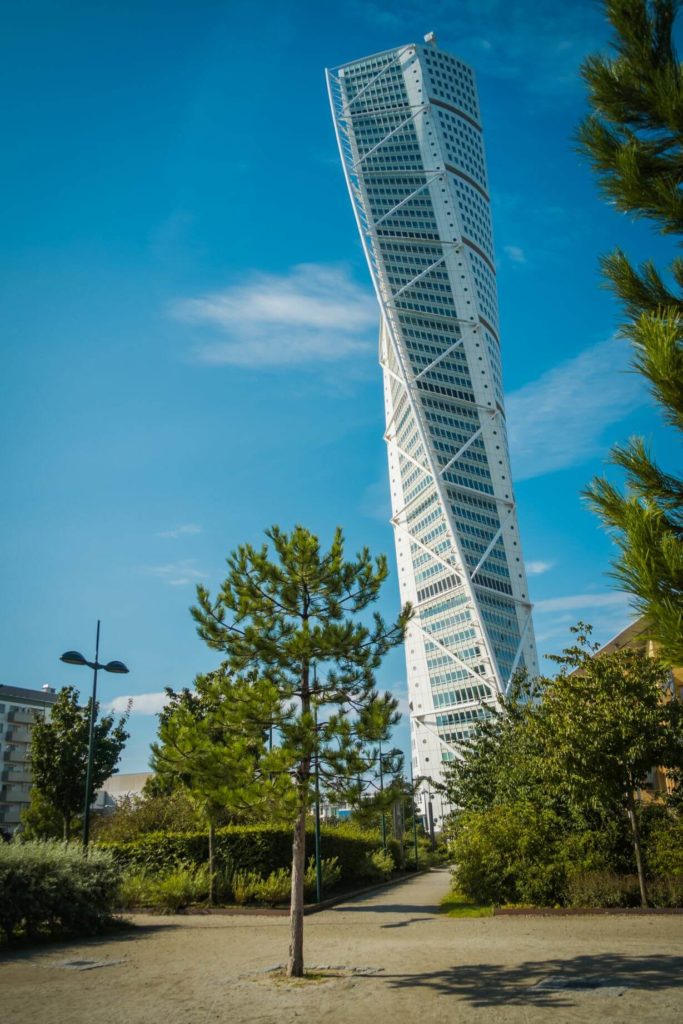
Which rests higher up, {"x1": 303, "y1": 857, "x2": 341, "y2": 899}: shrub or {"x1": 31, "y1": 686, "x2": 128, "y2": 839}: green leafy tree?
{"x1": 31, "y1": 686, "x2": 128, "y2": 839}: green leafy tree

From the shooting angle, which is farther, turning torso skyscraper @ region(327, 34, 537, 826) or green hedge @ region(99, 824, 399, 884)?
turning torso skyscraper @ region(327, 34, 537, 826)

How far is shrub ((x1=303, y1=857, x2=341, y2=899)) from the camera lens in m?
20.0

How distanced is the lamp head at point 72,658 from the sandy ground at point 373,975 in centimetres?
597

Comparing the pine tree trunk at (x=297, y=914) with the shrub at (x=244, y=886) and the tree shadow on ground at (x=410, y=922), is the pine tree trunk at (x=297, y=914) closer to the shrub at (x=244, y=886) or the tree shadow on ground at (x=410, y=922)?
the tree shadow on ground at (x=410, y=922)

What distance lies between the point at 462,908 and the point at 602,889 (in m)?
3.58

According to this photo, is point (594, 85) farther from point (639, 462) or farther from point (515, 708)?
point (515, 708)

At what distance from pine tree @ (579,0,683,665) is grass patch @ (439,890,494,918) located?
13434mm

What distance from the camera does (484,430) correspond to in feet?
363

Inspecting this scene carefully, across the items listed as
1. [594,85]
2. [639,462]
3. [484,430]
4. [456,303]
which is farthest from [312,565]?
[456,303]

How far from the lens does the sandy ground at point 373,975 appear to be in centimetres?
724

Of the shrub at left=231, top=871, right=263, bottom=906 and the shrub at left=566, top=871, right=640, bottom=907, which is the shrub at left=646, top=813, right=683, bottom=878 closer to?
the shrub at left=566, top=871, right=640, bottom=907

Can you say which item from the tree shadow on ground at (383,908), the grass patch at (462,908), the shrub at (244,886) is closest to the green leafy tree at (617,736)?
the grass patch at (462,908)

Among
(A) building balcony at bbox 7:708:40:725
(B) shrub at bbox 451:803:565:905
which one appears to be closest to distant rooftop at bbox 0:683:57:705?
(A) building balcony at bbox 7:708:40:725

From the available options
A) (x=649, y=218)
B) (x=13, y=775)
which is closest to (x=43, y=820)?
(x=649, y=218)
